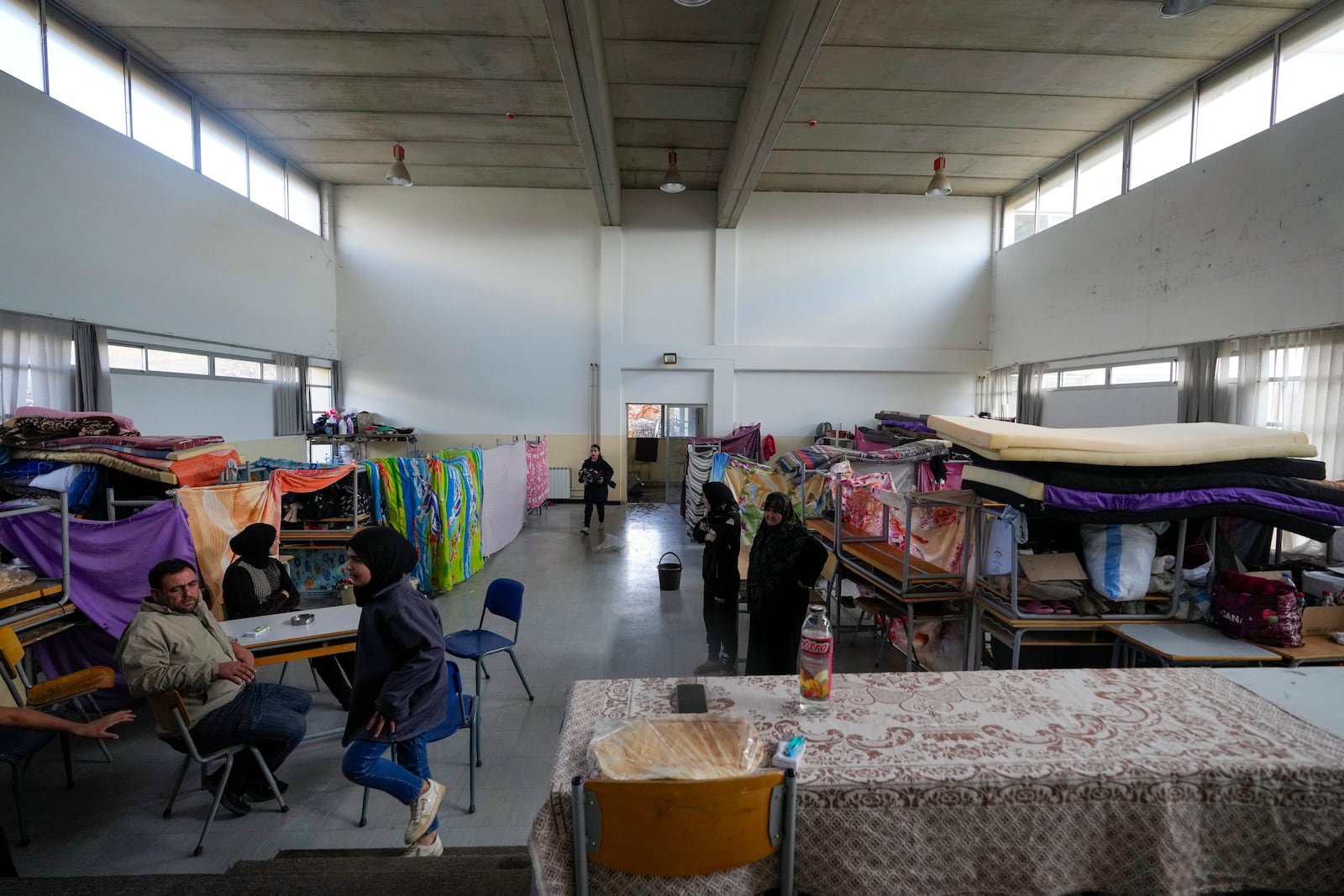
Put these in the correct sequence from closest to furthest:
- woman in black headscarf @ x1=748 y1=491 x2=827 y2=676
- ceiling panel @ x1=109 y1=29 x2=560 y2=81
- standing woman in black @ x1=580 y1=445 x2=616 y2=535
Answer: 1. woman in black headscarf @ x1=748 y1=491 x2=827 y2=676
2. ceiling panel @ x1=109 y1=29 x2=560 y2=81
3. standing woman in black @ x1=580 y1=445 x2=616 y2=535

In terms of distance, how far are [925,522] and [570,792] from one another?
138 inches

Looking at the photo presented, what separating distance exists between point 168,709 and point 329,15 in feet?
23.4

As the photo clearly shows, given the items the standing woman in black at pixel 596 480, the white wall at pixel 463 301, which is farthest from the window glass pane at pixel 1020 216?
the standing woman in black at pixel 596 480

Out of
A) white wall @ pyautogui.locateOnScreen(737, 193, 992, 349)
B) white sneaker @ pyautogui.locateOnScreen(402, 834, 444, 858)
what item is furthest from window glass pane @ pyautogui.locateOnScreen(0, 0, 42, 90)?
white wall @ pyautogui.locateOnScreen(737, 193, 992, 349)

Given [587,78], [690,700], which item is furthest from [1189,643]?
[587,78]

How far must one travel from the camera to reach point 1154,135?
7902 millimetres

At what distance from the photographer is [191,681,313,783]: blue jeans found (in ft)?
8.14

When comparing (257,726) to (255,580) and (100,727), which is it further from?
(255,580)

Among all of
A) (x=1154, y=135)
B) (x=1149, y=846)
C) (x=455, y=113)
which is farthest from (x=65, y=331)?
(x=1154, y=135)

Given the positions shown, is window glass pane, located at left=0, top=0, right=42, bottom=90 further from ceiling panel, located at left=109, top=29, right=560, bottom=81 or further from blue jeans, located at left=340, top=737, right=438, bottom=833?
blue jeans, located at left=340, top=737, right=438, bottom=833

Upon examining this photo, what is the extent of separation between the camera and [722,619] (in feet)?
12.3

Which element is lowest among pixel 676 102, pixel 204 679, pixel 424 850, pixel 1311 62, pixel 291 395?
pixel 424 850

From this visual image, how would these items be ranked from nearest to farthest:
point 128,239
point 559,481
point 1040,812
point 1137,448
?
point 1040,812, point 1137,448, point 128,239, point 559,481

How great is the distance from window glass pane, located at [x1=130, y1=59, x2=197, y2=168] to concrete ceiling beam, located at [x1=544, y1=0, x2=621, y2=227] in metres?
5.28
